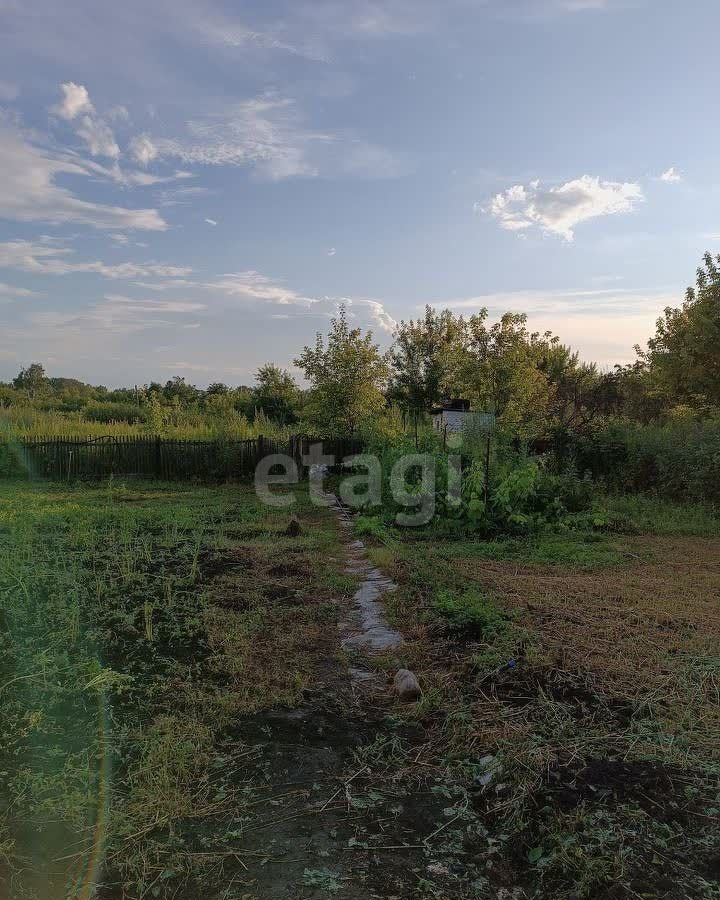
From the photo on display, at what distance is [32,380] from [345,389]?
33.2m

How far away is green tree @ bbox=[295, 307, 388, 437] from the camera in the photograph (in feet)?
51.2

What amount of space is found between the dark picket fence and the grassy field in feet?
28.8

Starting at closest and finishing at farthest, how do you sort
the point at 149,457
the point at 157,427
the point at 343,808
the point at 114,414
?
the point at 343,808 < the point at 149,457 < the point at 157,427 < the point at 114,414

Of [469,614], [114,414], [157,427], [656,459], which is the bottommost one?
[469,614]

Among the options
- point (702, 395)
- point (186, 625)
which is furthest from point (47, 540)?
point (702, 395)

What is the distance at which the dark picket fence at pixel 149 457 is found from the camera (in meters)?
14.8

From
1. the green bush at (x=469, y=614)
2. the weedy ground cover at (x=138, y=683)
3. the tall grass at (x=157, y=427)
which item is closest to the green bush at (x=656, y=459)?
the green bush at (x=469, y=614)

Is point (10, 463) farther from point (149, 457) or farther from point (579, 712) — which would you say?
point (579, 712)

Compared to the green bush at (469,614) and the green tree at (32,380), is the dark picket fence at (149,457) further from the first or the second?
the green tree at (32,380)

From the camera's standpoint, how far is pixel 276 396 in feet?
86.5

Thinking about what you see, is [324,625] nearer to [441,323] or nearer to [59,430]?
[59,430]

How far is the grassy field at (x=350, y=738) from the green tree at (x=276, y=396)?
18.9 metres

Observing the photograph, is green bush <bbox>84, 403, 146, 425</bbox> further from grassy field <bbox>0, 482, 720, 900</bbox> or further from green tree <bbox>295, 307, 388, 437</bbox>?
grassy field <bbox>0, 482, 720, 900</bbox>

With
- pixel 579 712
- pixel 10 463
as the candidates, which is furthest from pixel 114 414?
pixel 579 712
